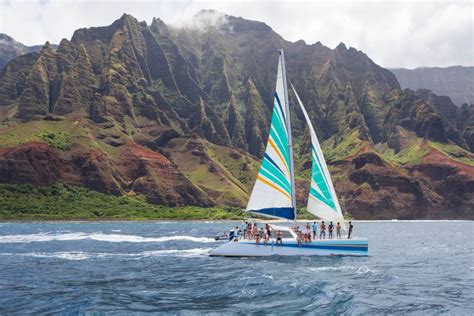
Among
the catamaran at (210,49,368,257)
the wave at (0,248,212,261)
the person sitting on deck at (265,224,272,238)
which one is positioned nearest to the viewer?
the catamaran at (210,49,368,257)

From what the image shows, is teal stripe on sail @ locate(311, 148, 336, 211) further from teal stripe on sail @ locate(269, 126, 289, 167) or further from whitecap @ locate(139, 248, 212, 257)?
whitecap @ locate(139, 248, 212, 257)

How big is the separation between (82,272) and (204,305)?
17247mm

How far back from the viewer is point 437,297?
107 ft

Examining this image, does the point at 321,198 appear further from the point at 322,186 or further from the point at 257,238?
the point at 257,238

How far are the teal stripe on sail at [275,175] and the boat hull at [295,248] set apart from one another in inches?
189

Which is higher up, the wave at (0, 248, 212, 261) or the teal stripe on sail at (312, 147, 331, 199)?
the teal stripe on sail at (312, 147, 331, 199)

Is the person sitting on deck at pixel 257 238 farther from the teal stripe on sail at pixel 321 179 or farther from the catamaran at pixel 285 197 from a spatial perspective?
the teal stripe on sail at pixel 321 179

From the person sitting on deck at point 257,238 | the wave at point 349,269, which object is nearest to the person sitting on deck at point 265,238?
the person sitting on deck at point 257,238

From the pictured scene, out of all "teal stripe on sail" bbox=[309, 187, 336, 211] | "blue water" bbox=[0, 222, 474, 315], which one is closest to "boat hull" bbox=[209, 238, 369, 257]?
"blue water" bbox=[0, 222, 474, 315]

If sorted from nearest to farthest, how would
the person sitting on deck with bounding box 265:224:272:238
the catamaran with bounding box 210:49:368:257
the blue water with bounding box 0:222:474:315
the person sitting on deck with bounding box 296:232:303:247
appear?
the blue water with bounding box 0:222:474:315 < the person sitting on deck with bounding box 296:232:303:247 < the catamaran with bounding box 210:49:368:257 < the person sitting on deck with bounding box 265:224:272:238

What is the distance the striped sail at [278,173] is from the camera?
48656 mm

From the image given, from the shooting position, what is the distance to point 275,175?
163ft

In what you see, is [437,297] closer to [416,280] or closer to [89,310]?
[416,280]

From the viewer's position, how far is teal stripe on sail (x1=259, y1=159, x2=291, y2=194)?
4925 cm
